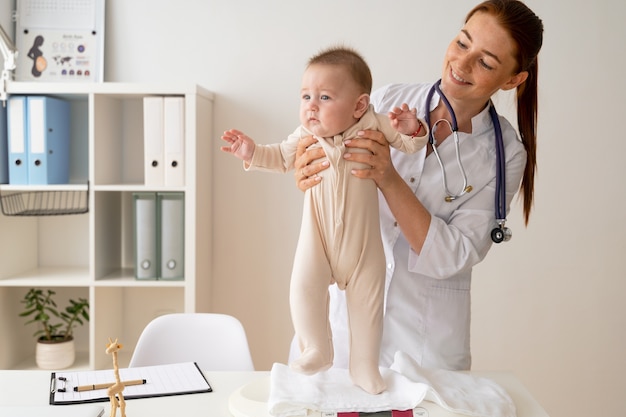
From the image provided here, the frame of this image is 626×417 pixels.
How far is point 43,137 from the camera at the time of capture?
104 inches

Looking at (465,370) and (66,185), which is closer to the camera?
(465,370)

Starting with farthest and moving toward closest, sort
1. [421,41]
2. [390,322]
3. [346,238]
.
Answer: [421,41], [390,322], [346,238]

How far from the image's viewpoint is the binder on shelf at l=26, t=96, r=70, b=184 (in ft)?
8.61

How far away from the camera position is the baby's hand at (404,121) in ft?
4.72

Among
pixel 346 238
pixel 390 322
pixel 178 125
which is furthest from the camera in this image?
pixel 178 125

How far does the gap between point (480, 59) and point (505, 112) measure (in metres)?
1.41

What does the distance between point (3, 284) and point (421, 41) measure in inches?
75.2

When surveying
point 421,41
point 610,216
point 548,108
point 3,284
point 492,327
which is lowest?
point 492,327

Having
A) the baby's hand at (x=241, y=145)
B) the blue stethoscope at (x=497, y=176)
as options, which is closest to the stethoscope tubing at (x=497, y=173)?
the blue stethoscope at (x=497, y=176)

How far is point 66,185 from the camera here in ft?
8.70

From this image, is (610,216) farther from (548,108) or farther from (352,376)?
(352,376)

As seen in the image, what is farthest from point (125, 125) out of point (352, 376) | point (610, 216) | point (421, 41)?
point (610, 216)

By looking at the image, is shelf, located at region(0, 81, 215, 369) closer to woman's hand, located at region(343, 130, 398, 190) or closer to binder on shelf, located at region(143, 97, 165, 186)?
binder on shelf, located at region(143, 97, 165, 186)

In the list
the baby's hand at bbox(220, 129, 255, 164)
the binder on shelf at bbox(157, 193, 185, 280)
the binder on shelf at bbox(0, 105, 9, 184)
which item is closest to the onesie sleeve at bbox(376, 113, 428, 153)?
the baby's hand at bbox(220, 129, 255, 164)
